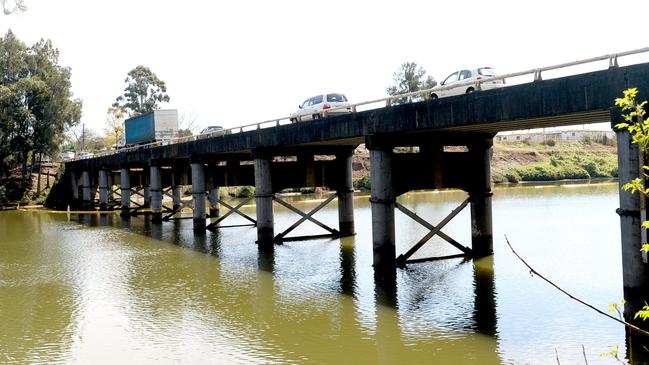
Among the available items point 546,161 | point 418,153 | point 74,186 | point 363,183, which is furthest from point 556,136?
point 418,153

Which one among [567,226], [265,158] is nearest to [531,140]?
[567,226]

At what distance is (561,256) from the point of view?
23922 millimetres

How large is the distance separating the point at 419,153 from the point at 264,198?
9.53m

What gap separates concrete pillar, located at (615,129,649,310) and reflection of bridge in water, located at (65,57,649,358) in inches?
0.8

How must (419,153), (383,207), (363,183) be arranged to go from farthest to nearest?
(363,183), (419,153), (383,207)

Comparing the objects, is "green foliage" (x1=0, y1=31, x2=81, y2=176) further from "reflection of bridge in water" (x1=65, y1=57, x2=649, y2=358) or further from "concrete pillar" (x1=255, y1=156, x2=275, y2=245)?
"concrete pillar" (x1=255, y1=156, x2=275, y2=245)

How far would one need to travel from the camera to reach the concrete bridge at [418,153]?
12984 millimetres

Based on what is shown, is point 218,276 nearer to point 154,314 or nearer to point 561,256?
point 154,314

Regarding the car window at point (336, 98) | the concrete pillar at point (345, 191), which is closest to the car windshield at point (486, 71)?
the concrete pillar at point (345, 191)

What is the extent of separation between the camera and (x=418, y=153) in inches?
901

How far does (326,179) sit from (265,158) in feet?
11.2

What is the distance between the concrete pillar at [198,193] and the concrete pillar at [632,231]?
2758cm

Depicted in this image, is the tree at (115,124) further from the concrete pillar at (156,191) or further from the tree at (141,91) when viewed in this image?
the concrete pillar at (156,191)

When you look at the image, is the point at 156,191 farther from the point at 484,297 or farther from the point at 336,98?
the point at 484,297
